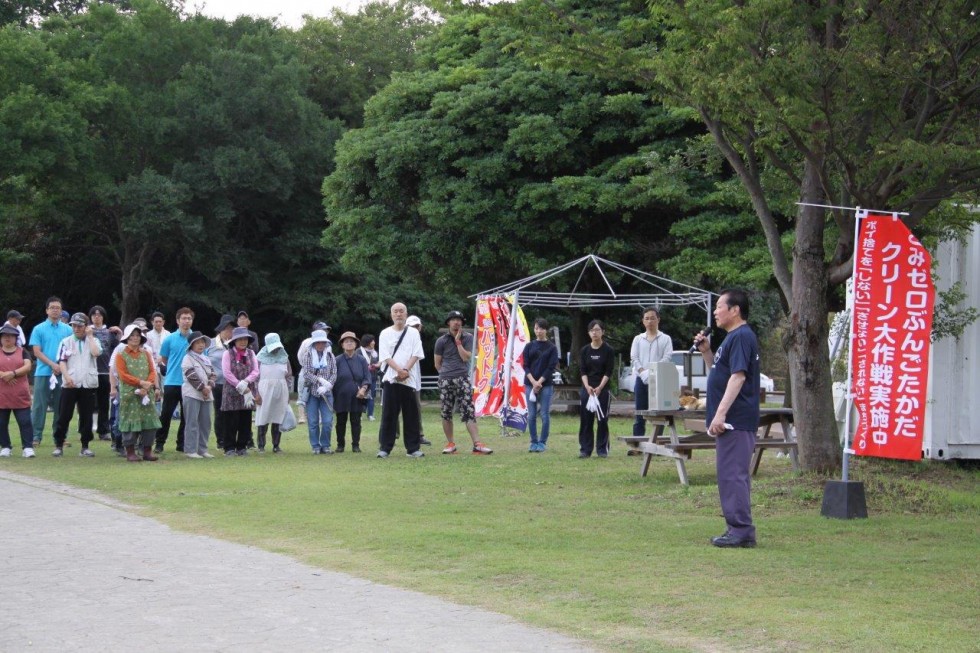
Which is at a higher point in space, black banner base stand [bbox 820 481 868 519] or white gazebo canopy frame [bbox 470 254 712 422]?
white gazebo canopy frame [bbox 470 254 712 422]

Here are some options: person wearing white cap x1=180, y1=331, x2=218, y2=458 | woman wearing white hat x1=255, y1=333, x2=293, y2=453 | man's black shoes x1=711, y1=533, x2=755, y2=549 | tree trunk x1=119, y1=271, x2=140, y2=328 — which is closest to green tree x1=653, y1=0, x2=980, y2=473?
man's black shoes x1=711, y1=533, x2=755, y2=549

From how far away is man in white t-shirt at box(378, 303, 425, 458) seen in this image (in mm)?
16094

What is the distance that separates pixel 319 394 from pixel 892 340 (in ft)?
30.5

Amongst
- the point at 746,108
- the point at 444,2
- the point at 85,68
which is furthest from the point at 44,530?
the point at 85,68

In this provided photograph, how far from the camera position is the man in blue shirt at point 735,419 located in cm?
886

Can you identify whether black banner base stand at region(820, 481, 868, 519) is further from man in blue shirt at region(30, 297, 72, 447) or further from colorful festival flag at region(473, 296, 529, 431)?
colorful festival flag at region(473, 296, 529, 431)

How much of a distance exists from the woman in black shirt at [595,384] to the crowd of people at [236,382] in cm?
2

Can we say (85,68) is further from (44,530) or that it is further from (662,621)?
(662,621)

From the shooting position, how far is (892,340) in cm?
1023

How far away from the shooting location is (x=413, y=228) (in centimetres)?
3003

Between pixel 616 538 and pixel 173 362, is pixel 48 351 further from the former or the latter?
pixel 616 538

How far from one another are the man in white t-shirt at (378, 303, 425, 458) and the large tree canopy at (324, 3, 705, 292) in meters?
10.8

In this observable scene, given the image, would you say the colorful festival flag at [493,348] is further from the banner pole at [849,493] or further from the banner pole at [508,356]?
the banner pole at [849,493]

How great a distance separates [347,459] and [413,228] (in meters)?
14.4
